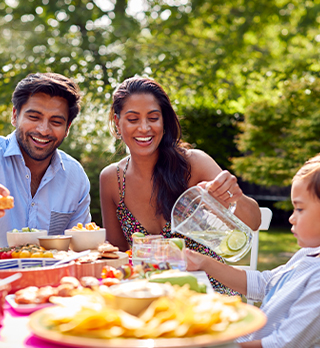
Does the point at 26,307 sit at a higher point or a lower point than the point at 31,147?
lower

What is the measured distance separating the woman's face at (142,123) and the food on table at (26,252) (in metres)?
1.28

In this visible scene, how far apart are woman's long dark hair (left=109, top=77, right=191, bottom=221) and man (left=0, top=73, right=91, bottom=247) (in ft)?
1.43

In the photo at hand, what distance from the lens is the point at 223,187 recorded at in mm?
2031

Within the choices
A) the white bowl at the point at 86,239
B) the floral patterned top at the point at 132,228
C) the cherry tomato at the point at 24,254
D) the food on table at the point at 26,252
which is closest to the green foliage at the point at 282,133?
the floral patterned top at the point at 132,228

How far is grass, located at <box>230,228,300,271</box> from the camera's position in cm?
825

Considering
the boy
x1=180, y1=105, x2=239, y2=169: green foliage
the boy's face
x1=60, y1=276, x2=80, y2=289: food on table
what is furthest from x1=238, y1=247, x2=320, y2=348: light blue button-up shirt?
x1=180, y1=105, x2=239, y2=169: green foliage

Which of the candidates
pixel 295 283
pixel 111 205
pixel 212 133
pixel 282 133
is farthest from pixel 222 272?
pixel 212 133

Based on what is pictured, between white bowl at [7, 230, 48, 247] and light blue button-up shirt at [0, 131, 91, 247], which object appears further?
light blue button-up shirt at [0, 131, 91, 247]

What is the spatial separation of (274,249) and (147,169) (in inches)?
288

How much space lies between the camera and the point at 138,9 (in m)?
8.74

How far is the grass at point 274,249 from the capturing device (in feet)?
27.1

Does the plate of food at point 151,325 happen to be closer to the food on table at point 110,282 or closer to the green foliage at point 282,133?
the food on table at point 110,282

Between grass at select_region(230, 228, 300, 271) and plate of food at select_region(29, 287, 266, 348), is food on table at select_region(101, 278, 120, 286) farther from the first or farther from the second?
grass at select_region(230, 228, 300, 271)

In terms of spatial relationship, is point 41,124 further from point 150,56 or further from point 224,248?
point 150,56
